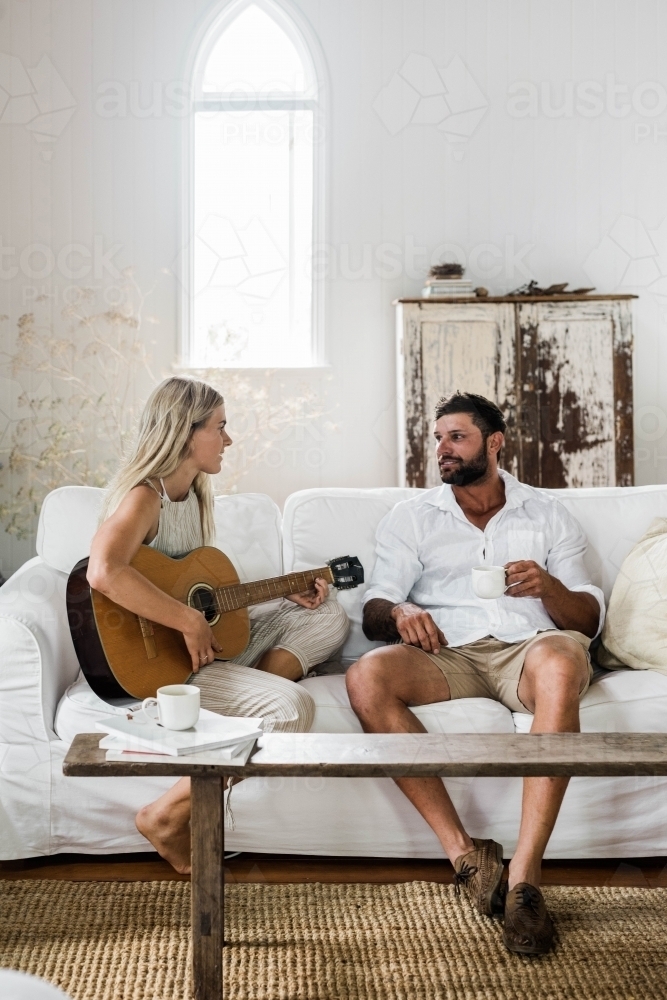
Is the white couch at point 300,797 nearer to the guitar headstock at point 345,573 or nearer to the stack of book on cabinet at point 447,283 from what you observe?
the guitar headstock at point 345,573

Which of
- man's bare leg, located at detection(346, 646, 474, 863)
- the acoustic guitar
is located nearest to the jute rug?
man's bare leg, located at detection(346, 646, 474, 863)

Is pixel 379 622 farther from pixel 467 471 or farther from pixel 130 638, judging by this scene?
pixel 130 638

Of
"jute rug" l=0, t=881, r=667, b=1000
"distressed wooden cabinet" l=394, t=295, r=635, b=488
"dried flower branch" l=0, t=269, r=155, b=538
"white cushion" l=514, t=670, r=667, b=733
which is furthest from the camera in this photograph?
"dried flower branch" l=0, t=269, r=155, b=538

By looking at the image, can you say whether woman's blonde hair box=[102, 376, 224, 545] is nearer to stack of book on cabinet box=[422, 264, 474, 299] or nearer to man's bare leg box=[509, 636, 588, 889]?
man's bare leg box=[509, 636, 588, 889]

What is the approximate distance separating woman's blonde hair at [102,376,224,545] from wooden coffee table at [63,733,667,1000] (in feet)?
1.94

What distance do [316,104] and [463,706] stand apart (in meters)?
3.17

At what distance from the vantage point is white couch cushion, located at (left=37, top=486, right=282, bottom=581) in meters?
2.08

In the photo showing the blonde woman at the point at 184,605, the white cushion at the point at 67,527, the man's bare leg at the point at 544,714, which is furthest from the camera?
the white cushion at the point at 67,527

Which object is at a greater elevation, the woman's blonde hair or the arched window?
the arched window

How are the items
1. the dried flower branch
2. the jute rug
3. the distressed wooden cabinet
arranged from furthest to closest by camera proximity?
the dried flower branch → the distressed wooden cabinet → the jute rug

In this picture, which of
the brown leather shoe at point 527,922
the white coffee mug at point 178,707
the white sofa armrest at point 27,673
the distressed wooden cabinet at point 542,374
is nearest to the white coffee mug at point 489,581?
the brown leather shoe at point 527,922

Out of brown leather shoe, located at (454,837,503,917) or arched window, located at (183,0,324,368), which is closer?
brown leather shoe, located at (454,837,503,917)

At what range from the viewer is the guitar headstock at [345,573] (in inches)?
81.0

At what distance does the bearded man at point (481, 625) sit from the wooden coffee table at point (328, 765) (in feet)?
0.95
